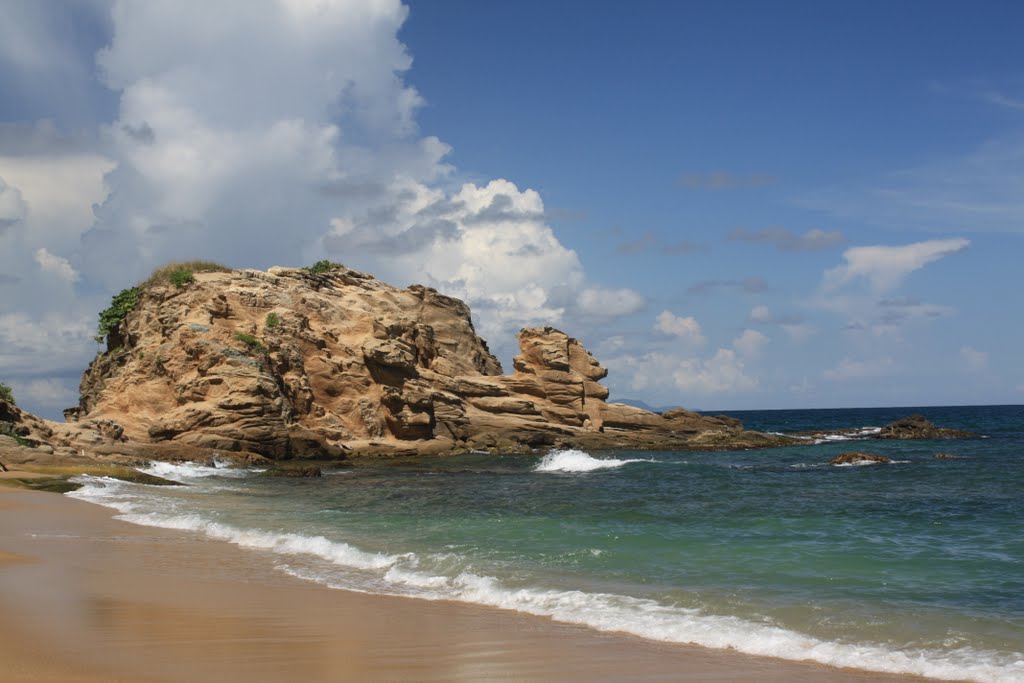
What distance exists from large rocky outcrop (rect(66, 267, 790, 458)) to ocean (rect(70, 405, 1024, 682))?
766cm

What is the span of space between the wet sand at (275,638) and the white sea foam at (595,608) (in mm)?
397

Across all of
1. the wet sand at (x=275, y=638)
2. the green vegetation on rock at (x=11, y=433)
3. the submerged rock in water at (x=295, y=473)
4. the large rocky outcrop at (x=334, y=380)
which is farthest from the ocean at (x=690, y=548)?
the large rocky outcrop at (x=334, y=380)

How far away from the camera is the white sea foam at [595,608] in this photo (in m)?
8.62

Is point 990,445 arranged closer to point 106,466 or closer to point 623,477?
point 623,477

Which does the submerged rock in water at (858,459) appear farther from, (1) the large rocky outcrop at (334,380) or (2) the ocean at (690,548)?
(1) the large rocky outcrop at (334,380)

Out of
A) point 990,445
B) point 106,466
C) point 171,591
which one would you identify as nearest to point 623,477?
point 106,466

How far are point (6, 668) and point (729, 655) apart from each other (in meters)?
6.59

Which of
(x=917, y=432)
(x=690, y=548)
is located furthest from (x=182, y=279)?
(x=917, y=432)

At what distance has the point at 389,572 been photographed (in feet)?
43.9

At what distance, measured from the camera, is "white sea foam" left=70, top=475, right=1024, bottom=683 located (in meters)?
8.62

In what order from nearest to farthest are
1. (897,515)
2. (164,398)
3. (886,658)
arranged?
(886,658), (897,515), (164,398)

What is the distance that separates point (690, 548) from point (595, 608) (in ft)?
18.4

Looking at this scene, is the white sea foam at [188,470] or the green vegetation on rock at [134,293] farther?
the green vegetation on rock at [134,293]

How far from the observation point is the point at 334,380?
46969 millimetres
